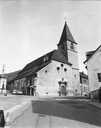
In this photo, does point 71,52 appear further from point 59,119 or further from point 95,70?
point 59,119

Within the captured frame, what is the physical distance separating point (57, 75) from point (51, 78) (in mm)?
2031

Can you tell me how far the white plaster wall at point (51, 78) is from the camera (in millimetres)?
31516

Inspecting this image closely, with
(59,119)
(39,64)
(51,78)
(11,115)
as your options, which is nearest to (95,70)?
(59,119)

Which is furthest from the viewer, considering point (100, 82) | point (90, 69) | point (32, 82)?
point (32, 82)

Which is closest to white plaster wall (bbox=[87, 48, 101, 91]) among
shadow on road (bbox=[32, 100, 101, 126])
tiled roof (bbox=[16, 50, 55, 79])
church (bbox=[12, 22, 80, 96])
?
shadow on road (bbox=[32, 100, 101, 126])

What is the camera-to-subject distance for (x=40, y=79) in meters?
31.7

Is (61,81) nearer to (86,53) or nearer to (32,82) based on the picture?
(32,82)

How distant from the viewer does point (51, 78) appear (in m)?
33.1

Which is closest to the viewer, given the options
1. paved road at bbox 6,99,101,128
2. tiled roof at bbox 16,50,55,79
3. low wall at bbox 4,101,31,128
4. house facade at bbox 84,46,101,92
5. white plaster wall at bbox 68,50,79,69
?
paved road at bbox 6,99,101,128

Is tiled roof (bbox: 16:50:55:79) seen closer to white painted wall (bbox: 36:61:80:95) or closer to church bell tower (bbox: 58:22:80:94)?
white painted wall (bbox: 36:61:80:95)

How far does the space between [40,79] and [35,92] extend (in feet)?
10.9

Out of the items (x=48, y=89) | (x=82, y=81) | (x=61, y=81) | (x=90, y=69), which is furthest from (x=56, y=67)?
(x=82, y=81)

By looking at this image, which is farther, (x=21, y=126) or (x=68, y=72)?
(x=68, y=72)

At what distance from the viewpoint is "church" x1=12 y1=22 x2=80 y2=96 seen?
31797 millimetres
